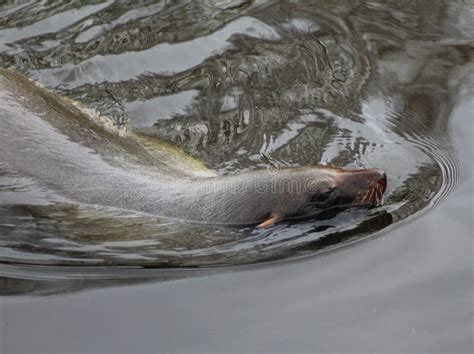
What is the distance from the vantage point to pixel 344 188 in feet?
22.3

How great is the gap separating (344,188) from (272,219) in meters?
0.61

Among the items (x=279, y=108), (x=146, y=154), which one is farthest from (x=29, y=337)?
(x=279, y=108)

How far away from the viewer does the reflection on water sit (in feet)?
21.8

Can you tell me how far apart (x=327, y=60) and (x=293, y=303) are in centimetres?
375

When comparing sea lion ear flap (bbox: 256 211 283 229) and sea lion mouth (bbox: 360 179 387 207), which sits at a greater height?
sea lion mouth (bbox: 360 179 387 207)

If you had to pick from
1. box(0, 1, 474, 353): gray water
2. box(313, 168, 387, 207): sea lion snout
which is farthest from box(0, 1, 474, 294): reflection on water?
box(313, 168, 387, 207): sea lion snout

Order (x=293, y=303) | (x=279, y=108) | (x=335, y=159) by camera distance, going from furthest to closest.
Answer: (x=279, y=108) < (x=335, y=159) < (x=293, y=303)

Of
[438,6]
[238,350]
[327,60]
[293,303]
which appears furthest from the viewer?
[438,6]

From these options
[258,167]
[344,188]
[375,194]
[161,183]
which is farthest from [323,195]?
[161,183]

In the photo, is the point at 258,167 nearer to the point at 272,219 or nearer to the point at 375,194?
the point at 272,219

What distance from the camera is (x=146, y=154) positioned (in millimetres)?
7434

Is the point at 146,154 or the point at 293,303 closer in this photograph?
the point at 293,303

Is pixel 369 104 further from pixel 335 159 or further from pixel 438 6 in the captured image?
pixel 438 6

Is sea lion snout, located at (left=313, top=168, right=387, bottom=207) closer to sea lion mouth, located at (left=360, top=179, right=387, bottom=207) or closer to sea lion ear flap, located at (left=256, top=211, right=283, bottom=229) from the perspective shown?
sea lion mouth, located at (left=360, top=179, right=387, bottom=207)
